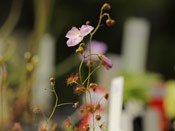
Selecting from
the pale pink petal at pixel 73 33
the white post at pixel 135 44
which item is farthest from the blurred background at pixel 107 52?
the pale pink petal at pixel 73 33

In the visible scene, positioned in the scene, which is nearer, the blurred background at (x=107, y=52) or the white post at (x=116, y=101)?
the white post at (x=116, y=101)

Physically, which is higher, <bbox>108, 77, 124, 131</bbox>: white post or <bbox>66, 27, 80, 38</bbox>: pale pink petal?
<bbox>66, 27, 80, 38</bbox>: pale pink petal

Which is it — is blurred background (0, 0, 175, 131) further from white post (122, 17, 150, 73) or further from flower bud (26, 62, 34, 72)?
flower bud (26, 62, 34, 72)

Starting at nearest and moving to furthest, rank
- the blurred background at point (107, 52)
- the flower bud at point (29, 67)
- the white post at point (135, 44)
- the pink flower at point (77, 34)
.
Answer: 1. the pink flower at point (77, 34)
2. the flower bud at point (29, 67)
3. the blurred background at point (107, 52)
4. the white post at point (135, 44)

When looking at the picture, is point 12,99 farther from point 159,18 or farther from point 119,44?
point 159,18

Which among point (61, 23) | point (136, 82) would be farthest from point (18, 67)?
point (61, 23)

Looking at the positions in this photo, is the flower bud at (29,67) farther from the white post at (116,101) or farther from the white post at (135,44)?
the white post at (135,44)

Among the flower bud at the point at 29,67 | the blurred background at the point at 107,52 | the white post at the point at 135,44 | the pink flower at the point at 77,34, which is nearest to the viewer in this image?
the pink flower at the point at 77,34

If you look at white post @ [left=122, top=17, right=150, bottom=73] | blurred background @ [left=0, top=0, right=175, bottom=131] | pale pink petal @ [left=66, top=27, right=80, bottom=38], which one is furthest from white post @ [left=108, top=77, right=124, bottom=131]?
white post @ [left=122, top=17, right=150, bottom=73]
